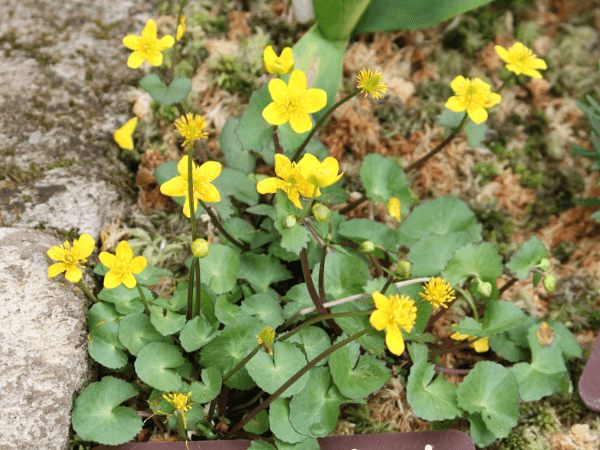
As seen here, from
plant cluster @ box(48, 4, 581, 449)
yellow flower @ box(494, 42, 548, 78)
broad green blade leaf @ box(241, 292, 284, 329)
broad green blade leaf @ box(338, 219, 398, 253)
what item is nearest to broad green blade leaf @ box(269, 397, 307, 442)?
plant cluster @ box(48, 4, 581, 449)

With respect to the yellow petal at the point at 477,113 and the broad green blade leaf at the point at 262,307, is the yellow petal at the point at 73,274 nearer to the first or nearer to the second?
the broad green blade leaf at the point at 262,307

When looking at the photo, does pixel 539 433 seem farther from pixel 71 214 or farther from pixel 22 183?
pixel 22 183

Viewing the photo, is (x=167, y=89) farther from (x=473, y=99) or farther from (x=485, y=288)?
(x=485, y=288)

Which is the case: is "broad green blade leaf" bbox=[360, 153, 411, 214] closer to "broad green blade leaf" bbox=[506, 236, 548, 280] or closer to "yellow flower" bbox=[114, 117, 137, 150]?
"broad green blade leaf" bbox=[506, 236, 548, 280]

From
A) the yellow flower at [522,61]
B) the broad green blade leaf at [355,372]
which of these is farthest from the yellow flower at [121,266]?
the yellow flower at [522,61]

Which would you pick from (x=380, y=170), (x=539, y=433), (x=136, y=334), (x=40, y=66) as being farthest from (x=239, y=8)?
Result: (x=539, y=433)

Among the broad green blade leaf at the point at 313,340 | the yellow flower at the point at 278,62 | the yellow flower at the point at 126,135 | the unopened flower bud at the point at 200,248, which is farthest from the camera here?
the yellow flower at the point at 126,135
